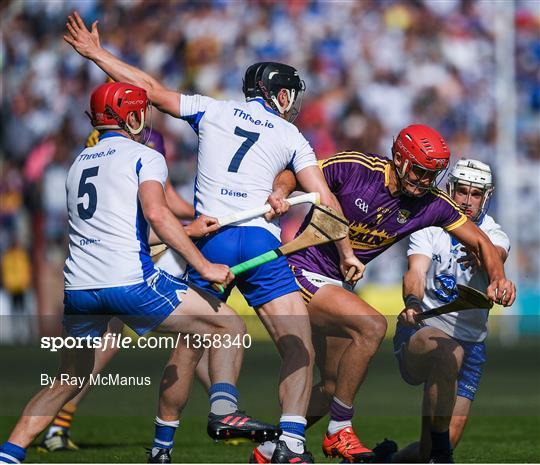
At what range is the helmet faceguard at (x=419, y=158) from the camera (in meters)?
6.51

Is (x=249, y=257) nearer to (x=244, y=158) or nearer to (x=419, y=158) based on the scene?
(x=244, y=158)

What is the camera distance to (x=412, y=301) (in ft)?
23.1

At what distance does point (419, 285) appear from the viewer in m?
7.09

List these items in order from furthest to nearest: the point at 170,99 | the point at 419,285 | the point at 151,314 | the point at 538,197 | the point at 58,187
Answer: the point at 538,197, the point at 58,187, the point at 419,285, the point at 170,99, the point at 151,314

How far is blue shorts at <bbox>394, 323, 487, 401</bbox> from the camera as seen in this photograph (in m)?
7.24

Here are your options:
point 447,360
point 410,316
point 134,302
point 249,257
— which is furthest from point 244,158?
point 447,360

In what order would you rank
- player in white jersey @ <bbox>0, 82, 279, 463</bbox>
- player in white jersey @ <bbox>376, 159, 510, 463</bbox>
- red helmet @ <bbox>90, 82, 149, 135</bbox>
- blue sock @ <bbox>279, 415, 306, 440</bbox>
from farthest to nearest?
player in white jersey @ <bbox>376, 159, 510, 463</bbox> < blue sock @ <bbox>279, 415, 306, 440</bbox> < red helmet @ <bbox>90, 82, 149, 135</bbox> < player in white jersey @ <bbox>0, 82, 279, 463</bbox>

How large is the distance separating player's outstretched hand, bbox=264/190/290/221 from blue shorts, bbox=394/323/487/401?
1322 mm

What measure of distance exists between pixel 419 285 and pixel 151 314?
6.21 feet

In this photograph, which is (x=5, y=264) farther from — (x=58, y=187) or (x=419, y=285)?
(x=419, y=285)

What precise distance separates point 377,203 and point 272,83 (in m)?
0.94

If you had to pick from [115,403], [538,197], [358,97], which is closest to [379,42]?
[358,97]

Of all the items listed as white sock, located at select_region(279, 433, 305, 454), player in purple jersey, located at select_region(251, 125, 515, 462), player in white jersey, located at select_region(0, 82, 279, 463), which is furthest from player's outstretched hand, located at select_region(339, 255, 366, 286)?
white sock, located at select_region(279, 433, 305, 454)

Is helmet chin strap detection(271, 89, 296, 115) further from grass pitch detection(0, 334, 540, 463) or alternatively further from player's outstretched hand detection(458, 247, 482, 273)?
grass pitch detection(0, 334, 540, 463)
